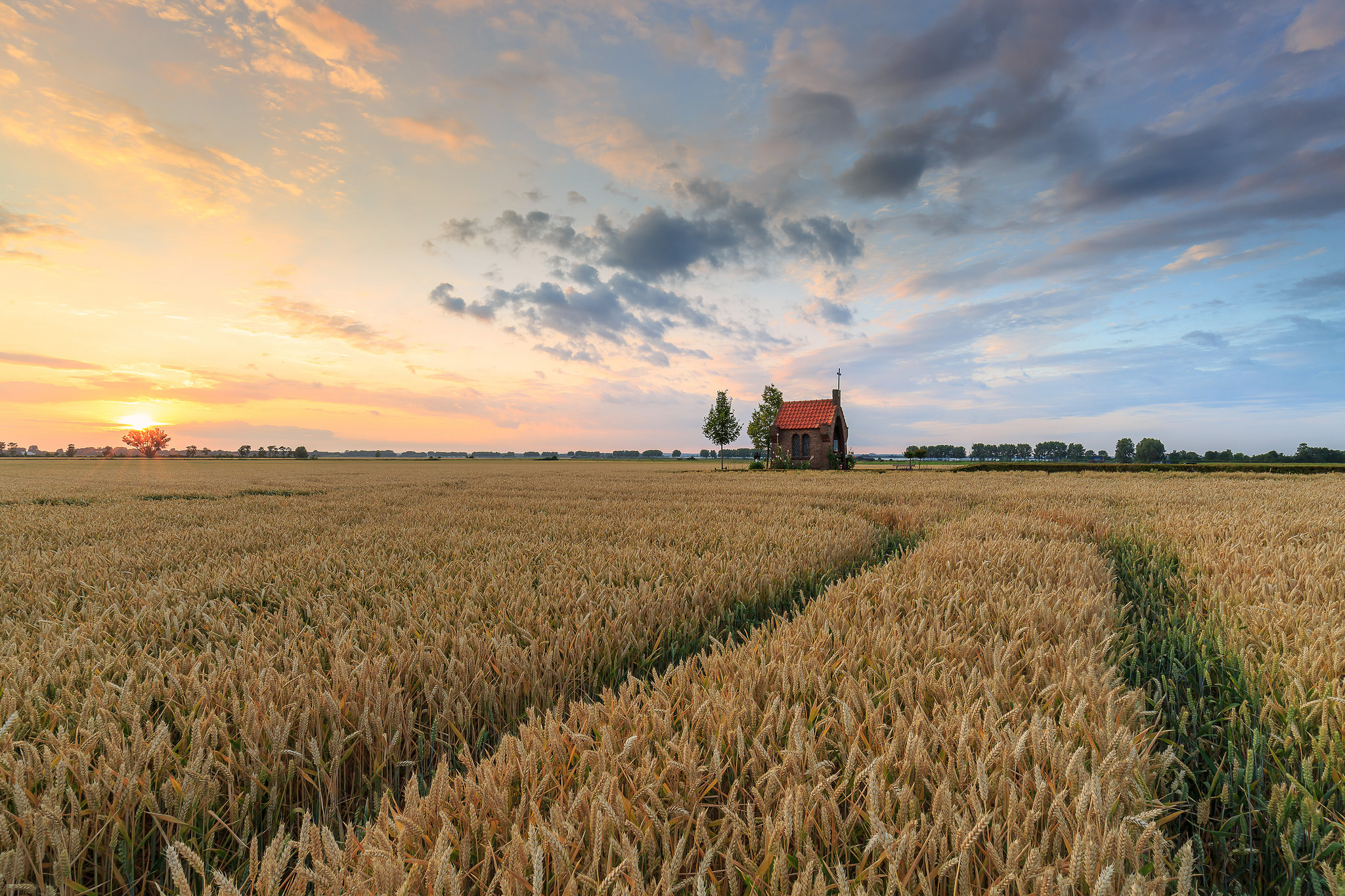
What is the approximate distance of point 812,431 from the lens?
4634 cm

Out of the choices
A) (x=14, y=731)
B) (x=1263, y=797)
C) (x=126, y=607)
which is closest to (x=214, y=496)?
(x=126, y=607)

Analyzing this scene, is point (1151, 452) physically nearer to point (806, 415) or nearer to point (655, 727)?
point (806, 415)

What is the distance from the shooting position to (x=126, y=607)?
373 cm

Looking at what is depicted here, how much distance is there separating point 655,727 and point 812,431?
152 feet

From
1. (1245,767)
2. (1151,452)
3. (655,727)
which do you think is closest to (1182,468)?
(1245,767)

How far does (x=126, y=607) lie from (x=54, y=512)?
980 centimetres

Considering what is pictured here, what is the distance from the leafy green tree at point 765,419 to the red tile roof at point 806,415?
2.99 feet

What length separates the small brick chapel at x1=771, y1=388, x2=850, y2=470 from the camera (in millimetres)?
45469

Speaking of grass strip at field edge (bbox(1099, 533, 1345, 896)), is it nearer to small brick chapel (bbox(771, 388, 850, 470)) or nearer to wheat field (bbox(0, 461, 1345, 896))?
wheat field (bbox(0, 461, 1345, 896))

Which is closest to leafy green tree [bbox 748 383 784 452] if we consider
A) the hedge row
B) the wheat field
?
the hedge row

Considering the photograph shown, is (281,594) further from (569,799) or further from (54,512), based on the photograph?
(54,512)

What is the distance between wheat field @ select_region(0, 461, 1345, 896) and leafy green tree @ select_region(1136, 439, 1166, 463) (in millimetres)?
149679

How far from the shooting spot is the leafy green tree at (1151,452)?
377ft

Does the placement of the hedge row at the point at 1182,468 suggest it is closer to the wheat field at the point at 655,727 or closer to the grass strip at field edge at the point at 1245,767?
the grass strip at field edge at the point at 1245,767
